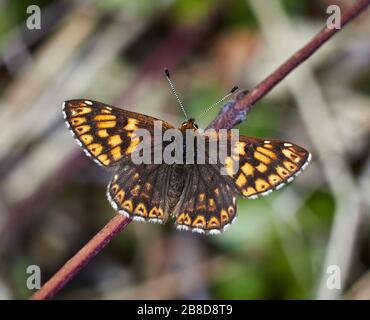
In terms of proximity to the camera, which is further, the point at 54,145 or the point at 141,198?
the point at 54,145

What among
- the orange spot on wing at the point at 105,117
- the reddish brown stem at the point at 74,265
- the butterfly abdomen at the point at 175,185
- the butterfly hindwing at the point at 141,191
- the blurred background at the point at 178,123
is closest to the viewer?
the reddish brown stem at the point at 74,265

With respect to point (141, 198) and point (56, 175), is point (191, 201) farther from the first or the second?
point (56, 175)

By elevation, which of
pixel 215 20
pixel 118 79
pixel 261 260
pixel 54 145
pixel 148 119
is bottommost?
pixel 261 260

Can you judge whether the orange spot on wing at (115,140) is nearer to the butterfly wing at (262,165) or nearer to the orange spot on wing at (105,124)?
the orange spot on wing at (105,124)

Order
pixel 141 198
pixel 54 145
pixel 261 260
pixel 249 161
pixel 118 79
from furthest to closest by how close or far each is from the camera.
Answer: pixel 118 79 → pixel 54 145 → pixel 261 260 → pixel 249 161 → pixel 141 198

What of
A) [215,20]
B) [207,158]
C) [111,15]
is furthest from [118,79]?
[207,158]

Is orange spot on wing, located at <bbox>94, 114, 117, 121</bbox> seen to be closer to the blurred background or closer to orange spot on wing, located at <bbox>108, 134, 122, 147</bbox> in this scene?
orange spot on wing, located at <bbox>108, 134, 122, 147</bbox>

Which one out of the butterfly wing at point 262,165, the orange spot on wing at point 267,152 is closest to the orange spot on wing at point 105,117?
the butterfly wing at point 262,165
